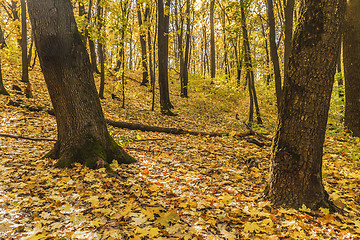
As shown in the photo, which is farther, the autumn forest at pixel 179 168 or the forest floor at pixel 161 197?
the autumn forest at pixel 179 168

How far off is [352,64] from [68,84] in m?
7.87

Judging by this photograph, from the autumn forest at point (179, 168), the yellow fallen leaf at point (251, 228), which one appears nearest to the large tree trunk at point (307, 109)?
the autumn forest at point (179, 168)

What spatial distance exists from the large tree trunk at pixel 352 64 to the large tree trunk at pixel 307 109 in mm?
4908

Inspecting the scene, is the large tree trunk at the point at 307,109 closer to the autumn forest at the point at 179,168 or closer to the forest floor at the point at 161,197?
the autumn forest at the point at 179,168

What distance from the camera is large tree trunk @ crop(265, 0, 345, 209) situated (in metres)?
2.67

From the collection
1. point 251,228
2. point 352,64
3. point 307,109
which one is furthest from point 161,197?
point 352,64

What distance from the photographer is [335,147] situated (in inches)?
240

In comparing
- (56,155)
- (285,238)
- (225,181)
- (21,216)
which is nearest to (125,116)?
(56,155)

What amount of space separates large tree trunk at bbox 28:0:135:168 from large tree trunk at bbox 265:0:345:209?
10.2ft

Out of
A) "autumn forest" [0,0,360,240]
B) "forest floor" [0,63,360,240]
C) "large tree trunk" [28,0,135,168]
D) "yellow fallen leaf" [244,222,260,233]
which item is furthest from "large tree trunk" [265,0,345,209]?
"large tree trunk" [28,0,135,168]

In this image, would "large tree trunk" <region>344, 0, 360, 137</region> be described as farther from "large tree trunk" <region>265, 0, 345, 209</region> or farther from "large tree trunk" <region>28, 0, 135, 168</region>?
"large tree trunk" <region>28, 0, 135, 168</region>

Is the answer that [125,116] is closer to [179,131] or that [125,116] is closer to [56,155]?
[179,131]

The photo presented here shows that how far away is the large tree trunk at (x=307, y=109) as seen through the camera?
267 centimetres

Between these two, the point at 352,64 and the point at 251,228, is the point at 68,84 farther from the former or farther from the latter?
the point at 352,64
